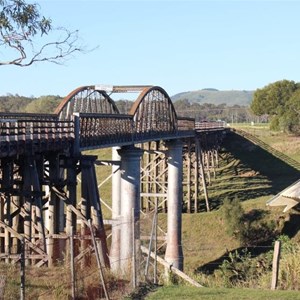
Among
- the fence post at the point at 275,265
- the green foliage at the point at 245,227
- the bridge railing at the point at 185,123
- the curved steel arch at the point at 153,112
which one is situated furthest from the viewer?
the bridge railing at the point at 185,123

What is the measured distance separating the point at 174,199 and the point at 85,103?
745 cm

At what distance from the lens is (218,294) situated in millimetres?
13625

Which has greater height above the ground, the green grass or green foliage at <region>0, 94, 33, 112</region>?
green foliage at <region>0, 94, 33, 112</region>

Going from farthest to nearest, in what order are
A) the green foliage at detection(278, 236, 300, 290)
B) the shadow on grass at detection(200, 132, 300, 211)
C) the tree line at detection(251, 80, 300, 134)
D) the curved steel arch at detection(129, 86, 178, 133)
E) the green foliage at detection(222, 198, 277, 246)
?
the tree line at detection(251, 80, 300, 134) < the shadow on grass at detection(200, 132, 300, 211) < the green foliage at detection(222, 198, 277, 246) < the curved steel arch at detection(129, 86, 178, 133) < the green foliage at detection(278, 236, 300, 290)

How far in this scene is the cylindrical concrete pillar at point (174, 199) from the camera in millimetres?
32866

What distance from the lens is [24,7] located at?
71.3 ft

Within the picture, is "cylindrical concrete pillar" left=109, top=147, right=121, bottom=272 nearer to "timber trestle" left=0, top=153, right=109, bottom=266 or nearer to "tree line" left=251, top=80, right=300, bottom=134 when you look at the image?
"timber trestle" left=0, top=153, right=109, bottom=266

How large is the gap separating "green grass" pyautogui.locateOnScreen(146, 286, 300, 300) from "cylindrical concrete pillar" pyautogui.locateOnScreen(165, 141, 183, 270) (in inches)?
688

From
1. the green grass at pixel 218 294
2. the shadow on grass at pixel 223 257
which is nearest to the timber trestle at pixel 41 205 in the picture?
the green grass at pixel 218 294

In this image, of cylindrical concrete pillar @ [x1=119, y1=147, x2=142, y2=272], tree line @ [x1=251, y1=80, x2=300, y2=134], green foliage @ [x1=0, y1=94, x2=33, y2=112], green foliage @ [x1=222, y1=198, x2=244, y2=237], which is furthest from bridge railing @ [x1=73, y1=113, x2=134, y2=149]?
green foliage @ [x1=0, y1=94, x2=33, y2=112]

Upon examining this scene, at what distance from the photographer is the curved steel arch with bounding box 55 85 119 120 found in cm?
2615

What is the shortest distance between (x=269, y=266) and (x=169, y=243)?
13.9 meters

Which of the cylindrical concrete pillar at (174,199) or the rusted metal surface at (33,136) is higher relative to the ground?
the rusted metal surface at (33,136)

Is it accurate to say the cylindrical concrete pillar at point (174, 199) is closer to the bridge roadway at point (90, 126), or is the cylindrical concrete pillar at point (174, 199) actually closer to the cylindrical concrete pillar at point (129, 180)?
the bridge roadway at point (90, 126)
